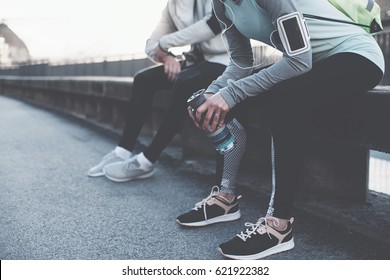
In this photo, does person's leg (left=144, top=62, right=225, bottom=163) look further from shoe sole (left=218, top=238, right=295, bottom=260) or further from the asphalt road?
shoe sole (left=218, top=238, right=295, bottom=260)

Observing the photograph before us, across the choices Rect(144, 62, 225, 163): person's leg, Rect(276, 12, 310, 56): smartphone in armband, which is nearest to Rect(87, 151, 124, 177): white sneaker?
Rect(144, 62, 225, 163): person's leg

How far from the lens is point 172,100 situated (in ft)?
11.5

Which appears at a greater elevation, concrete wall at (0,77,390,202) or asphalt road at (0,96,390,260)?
concrete wall at (0,77,390,202)

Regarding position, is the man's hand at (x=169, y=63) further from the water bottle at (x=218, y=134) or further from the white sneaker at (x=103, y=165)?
the water bottle at (x=218, y=134)

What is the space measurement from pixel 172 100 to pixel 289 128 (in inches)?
51.2

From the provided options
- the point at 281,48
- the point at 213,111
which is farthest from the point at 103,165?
the point at 281,48

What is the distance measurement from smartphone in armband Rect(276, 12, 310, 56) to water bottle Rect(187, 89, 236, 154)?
50 centimetres

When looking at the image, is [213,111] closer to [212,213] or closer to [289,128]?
[289,128]

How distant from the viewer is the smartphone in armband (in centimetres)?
222

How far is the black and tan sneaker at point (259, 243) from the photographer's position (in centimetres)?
240

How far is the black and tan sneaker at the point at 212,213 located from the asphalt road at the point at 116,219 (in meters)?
0.04

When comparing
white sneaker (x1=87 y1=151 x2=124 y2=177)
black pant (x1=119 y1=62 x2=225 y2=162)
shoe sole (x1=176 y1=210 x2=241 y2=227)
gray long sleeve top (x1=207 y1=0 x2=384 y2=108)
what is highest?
gray long sleeve top (x1=207 y1=0 x2=384 y2=108)

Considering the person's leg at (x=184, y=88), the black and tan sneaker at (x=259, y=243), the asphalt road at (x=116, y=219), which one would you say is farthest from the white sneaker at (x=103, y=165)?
the black and tan sneaker at (x=259, y=243)

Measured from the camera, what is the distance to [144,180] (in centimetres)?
404
